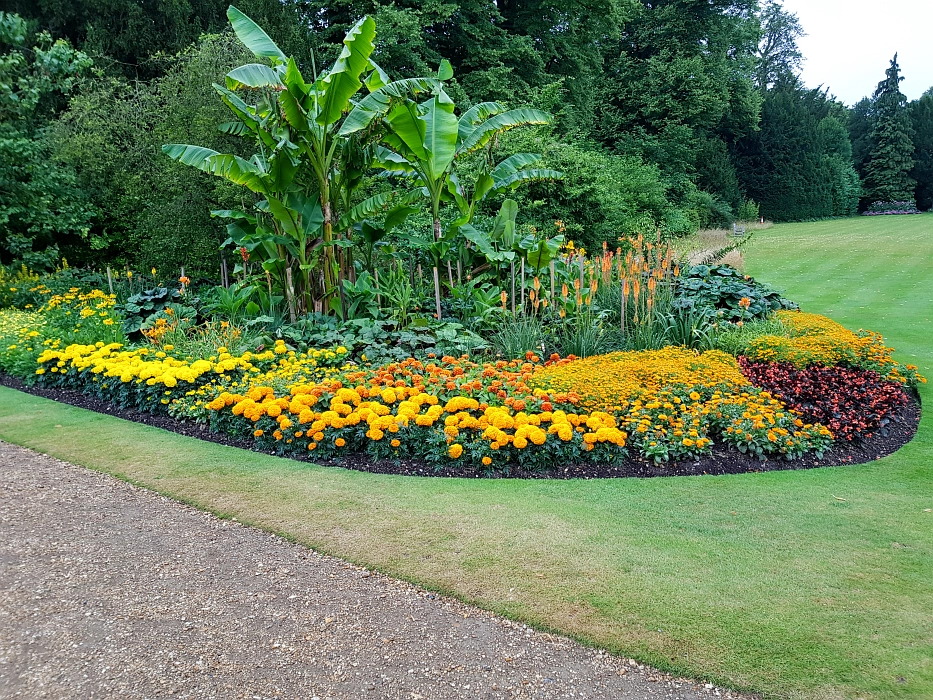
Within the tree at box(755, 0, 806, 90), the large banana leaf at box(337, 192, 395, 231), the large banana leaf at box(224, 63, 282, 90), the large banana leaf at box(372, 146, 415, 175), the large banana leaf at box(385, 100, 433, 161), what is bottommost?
the large banana leaf at box(337, 192, 395, 231)

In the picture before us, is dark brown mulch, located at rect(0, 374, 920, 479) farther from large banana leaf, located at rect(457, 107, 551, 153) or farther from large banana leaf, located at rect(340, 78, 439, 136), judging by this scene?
Answer: large banana leaf, located at rect(457, 107, 551, 153)

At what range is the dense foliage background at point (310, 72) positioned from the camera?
10.5 meters

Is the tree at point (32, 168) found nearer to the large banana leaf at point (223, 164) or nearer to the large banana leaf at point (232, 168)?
the large banana leaf at point (223, 164)

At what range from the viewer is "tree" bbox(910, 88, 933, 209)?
151ft

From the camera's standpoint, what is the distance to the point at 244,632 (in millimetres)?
2941

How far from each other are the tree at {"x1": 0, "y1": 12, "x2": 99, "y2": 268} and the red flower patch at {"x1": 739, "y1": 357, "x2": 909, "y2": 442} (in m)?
10.4

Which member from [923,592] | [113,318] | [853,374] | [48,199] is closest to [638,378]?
[853,374]

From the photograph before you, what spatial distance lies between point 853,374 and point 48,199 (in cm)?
1248

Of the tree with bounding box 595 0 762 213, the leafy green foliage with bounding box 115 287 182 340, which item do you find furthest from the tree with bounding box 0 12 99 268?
the tree with bounding box 595 0 762 213

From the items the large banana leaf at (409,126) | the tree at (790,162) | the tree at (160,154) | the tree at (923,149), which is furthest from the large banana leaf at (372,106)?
the tree at (923,149)

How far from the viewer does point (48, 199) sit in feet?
37.7

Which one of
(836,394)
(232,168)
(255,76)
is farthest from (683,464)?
(255,76)

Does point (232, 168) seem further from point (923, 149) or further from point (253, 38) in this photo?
point (923, 149)

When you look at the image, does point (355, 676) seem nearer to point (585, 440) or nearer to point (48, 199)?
point (585, 440)
